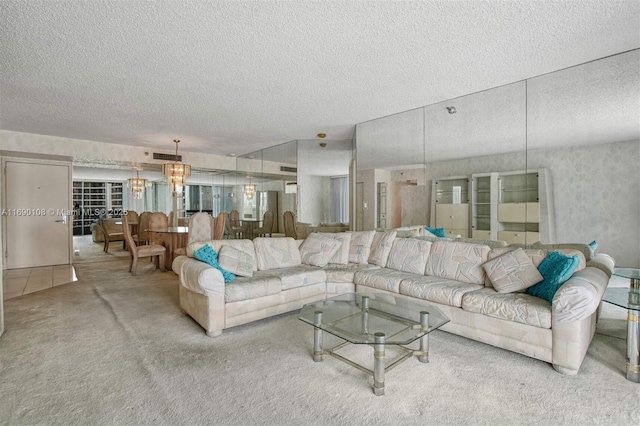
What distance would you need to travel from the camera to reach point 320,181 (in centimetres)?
665

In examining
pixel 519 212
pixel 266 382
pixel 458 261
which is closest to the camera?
pixel 266 382

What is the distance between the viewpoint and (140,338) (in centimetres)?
285

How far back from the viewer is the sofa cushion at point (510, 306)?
2.38 meters

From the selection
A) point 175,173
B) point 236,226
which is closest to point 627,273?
point 175,173

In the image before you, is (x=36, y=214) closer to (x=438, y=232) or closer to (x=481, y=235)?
(x=438, y=232)

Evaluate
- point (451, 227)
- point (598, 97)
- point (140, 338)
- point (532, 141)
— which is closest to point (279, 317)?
point (140, 338)

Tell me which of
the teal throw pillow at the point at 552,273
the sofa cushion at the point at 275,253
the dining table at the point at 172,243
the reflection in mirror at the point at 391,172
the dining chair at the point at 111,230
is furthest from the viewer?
the dining chair at the point at 111,230

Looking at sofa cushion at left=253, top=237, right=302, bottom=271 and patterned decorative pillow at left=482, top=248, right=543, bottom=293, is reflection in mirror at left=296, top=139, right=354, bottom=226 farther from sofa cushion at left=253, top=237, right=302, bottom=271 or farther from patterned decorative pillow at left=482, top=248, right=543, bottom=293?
patterned decorative pillow at left=482, top=248, right=543, bottom=293

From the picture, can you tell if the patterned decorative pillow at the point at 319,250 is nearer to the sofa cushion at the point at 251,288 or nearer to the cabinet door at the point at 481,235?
the sofa cushion at the point at 251,288

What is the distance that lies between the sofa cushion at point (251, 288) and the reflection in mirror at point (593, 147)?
2948 mm

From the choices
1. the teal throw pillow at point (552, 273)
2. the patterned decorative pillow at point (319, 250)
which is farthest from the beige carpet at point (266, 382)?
the patterned decorative pillow at point (319, 250)

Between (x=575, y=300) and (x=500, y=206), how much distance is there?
1.78m

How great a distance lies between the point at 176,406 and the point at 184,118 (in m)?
4.07

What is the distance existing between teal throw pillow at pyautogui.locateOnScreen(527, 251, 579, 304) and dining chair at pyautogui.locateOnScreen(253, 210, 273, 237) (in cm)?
540
